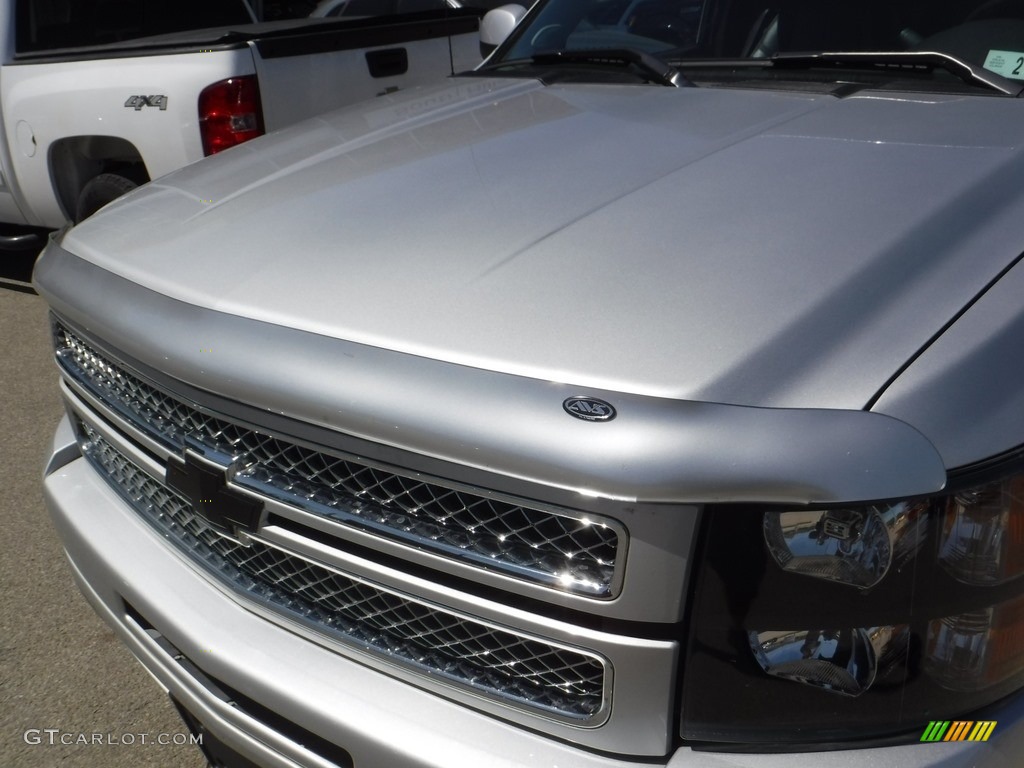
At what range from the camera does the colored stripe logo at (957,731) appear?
1.39 m

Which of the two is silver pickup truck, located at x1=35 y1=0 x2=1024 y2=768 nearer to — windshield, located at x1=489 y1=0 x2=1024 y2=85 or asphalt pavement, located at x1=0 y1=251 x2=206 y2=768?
windshield, located at x1=489 y1=0 x2=1024 y2=85

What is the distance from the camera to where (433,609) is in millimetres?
1592

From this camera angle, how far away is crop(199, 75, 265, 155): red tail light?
4.45 meters


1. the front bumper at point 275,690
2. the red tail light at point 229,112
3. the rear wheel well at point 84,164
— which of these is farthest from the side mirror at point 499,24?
the front bumper at point 275,690

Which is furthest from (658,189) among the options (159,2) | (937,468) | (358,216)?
(159,2)

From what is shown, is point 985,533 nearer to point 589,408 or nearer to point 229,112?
point 589,408

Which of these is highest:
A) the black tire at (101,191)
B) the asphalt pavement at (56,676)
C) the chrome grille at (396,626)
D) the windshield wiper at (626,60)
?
the windshield wiper at (626,60)

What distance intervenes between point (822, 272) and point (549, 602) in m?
0.65

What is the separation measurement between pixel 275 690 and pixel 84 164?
4.49 meters

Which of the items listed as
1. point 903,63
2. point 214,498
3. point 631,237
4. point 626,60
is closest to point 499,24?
point 626,60

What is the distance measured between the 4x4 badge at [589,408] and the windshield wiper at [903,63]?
1588 mm

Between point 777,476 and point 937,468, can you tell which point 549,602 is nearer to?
point 777,476

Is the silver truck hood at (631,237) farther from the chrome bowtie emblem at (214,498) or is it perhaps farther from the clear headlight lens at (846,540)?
the chrome bowtie emblem at (214,498)

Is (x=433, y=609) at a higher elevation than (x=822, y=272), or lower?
lower
